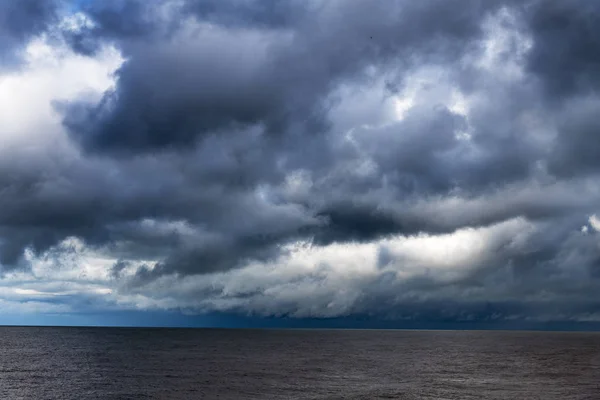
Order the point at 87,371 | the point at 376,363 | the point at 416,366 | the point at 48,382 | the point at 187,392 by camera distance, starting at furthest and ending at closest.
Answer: the point at 376,363
the point at 416,366
the point at 87,371
the point at 48,382
the point at 187,392

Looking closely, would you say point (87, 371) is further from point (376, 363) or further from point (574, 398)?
point (574, 398)

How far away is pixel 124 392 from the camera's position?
8738 centimetres

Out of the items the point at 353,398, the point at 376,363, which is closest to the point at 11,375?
the point at 353,398

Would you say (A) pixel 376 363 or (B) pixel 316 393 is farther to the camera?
(A) pixel 376 363

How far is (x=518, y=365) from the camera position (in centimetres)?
14462

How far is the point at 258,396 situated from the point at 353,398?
47.2 ft

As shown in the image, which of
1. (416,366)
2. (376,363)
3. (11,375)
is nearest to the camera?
(11,375)

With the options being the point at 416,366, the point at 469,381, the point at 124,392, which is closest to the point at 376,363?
the point at 416,366

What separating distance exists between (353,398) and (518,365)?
82300 mm

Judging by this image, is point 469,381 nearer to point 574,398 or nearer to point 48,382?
point 574,398

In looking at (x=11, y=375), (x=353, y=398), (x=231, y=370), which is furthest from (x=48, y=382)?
(x=353, y=398)

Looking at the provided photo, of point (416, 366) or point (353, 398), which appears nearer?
point (353, 398)

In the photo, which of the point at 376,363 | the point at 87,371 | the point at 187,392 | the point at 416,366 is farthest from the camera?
the point at 376,363

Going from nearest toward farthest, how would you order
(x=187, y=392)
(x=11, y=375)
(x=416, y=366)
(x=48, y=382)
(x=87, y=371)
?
(x=187, y=392), (x=48, y=382), (x=11, y=375), (x=87, y=371), (x=416, y=366)
